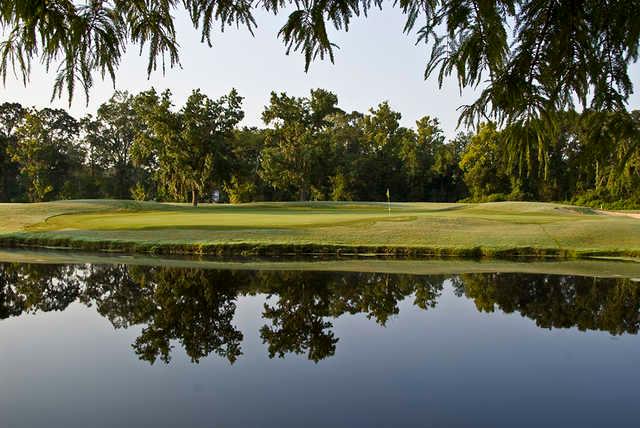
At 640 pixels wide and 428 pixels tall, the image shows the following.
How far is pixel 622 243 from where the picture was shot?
18.5m

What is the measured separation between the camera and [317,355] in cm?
653

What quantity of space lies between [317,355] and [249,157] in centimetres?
6663

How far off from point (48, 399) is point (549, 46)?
16.7 ft

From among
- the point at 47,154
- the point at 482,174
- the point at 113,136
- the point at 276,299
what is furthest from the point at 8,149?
the point at 276,299

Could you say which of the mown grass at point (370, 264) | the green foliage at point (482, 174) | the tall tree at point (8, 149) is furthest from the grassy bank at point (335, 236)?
the tall tree at point (8, 149)

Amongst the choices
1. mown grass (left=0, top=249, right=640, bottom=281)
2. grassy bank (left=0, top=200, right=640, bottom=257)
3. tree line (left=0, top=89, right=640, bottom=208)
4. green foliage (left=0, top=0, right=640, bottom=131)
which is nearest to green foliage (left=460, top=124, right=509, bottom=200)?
tree line (left=0, top=89, right=640, bottom=208)

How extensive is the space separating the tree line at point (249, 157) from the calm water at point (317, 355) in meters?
26.3

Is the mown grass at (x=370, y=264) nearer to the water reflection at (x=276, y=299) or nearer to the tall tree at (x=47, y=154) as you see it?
the water reflection at (x=276, y=299)

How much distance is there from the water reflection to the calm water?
5cm

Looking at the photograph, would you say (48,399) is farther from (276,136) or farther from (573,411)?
(276,136)

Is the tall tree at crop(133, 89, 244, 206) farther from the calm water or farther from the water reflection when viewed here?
the calm water

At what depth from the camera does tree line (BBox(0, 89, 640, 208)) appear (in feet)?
154

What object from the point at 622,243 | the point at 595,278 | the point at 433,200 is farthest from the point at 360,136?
the point at 595,278

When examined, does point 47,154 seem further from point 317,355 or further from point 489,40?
point 489,40
